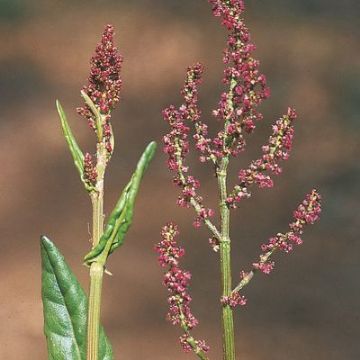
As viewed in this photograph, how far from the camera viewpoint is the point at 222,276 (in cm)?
75

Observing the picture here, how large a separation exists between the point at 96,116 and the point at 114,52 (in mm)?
49

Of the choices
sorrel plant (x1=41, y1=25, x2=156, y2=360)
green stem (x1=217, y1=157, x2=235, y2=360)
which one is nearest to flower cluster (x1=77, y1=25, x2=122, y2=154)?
sorrel plant (x1=41, y1=25, x2=156, y2=360)

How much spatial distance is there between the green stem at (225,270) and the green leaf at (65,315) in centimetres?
10

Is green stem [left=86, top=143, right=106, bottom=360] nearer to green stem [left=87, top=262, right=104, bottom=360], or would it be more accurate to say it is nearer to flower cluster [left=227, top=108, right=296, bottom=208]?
green stem [left=87, top=262, right=104, bottom=360]

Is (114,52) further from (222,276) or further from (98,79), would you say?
(222,276)

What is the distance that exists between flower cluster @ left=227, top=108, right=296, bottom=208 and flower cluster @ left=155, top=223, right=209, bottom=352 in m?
0.06

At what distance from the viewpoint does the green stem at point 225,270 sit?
0.74 m

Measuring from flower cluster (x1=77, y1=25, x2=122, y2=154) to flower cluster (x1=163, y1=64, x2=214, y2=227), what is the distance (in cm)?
6

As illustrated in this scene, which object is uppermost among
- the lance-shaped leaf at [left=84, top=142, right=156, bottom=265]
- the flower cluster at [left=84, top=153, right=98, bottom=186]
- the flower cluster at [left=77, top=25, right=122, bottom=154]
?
the flower cluster at [left=77, top=25, right=122, bottom=154]

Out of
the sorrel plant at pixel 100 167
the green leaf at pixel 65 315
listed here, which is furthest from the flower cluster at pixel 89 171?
the green leaf at pixel 65 315

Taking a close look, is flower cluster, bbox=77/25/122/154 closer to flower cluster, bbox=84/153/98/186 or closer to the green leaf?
flower cluster, bbox=84/153/98/186

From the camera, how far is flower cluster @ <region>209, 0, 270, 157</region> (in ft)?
2.42

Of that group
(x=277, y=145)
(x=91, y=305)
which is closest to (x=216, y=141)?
(x=277, y=145)

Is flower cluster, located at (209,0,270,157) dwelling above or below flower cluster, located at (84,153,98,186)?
above
